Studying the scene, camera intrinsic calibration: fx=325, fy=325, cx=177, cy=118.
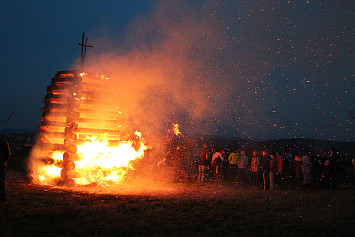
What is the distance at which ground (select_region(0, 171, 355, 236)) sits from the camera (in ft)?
25.6

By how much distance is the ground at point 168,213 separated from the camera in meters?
7.79

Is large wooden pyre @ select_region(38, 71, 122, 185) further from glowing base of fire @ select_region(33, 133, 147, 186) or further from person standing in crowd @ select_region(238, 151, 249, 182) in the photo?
person standing in crowd @ select_region(238, 151, 249, 182)

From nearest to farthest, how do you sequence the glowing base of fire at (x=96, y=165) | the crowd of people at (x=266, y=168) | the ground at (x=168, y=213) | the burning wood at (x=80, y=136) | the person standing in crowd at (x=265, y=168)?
the ground at (x=168, y=213) < the glowing base of fire at (x=96, y=165) < the burning wood at (x=80, y=136) < the person standing in crowd at (x=265, y=168) < the crowd of people at (x=266, y=168)

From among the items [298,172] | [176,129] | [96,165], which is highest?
[176,129]

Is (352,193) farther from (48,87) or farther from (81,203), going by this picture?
(48,87)

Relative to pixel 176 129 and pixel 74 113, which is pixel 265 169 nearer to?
pixel 176 129

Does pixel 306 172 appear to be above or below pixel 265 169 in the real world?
below

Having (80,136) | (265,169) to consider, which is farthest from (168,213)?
(80,136)

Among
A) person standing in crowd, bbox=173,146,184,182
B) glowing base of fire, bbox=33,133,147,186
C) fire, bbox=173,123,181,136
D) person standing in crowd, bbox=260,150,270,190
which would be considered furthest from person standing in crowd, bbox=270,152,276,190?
fire, bbox=173,123,181,136

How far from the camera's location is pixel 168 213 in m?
9.40

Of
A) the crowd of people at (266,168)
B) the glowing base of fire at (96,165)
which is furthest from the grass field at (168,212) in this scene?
the crowd of people at (266,168)

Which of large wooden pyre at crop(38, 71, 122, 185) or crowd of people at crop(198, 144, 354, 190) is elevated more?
large wooden pyre at crop(38, 71, 122, 185)

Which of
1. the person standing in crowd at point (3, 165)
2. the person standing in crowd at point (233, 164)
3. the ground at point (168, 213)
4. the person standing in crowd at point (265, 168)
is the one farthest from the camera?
the person standing in crowd at point (233, 164)

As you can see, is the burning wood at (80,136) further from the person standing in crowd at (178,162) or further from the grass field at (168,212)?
the person standing in crowd at (178,162)
